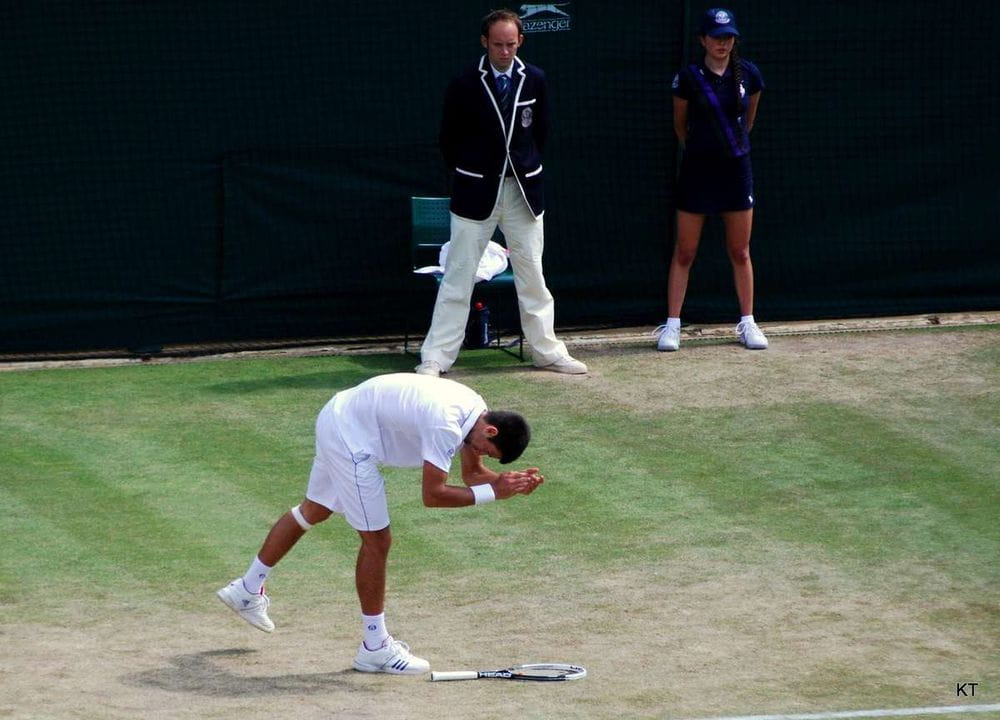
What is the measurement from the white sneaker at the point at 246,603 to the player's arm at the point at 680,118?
576cm

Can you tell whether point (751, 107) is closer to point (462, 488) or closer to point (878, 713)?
point (462, 488)

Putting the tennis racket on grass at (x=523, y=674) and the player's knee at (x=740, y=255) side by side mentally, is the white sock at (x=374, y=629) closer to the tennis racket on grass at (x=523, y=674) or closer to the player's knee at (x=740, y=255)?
the tennis racket on grass at (x=523, y=674)

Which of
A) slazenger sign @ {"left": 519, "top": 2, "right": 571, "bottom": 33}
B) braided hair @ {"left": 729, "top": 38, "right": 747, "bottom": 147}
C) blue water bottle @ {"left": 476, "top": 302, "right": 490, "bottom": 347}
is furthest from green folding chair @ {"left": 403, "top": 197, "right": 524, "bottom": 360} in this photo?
braided hair @ {"left": 729, "top": 38, "right": 747, "bottom": 147}

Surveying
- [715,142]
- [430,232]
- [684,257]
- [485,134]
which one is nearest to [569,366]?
[684,257]

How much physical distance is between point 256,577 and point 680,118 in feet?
19.0

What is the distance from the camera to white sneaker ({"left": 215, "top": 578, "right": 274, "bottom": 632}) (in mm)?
7758

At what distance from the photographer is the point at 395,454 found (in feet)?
24.6

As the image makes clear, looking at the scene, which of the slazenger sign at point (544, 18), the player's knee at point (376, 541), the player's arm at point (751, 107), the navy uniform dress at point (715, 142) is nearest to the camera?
the player's knee at point (376, 541)

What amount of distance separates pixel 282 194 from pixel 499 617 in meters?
5.48

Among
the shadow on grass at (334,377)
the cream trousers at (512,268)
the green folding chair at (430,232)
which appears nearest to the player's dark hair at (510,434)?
the cream trousers at (512,268)

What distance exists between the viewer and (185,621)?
8.04 m

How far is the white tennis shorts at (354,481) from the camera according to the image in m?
7.36

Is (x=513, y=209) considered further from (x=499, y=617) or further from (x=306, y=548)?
(x=499, y=617)

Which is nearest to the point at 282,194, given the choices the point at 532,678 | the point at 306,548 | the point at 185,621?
the point at 306,548
